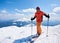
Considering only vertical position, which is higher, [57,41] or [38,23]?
[38,23]

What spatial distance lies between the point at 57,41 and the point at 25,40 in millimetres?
2533

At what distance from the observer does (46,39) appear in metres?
12.7

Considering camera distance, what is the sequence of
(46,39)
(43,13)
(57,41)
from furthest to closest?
(43,13), (46,39), (57,41)

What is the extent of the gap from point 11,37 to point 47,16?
11.1 feet

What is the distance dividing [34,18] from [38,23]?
0.74 meters

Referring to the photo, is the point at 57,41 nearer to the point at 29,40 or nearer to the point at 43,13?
the point at 29,40

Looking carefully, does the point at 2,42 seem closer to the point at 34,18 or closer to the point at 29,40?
the point at 29,40

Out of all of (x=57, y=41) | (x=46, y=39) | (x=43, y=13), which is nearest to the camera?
(x=57, y=41)

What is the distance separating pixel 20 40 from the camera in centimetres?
1348

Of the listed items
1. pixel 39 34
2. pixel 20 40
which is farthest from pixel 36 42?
pixel 39 34

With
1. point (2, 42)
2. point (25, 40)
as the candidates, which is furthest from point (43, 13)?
point (2, 42)

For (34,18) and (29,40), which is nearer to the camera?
(29,40)

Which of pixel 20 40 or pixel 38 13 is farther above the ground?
pixel 38 13

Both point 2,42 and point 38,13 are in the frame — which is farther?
point 38,13
